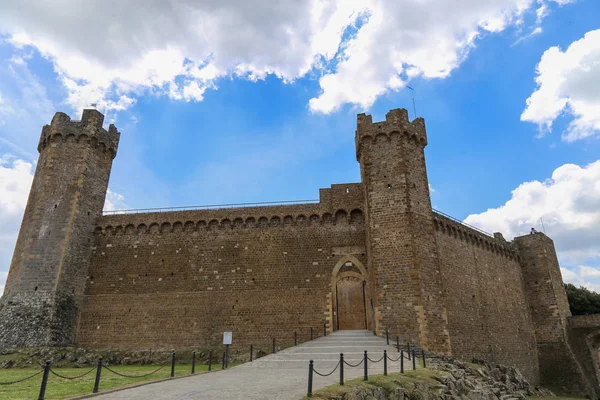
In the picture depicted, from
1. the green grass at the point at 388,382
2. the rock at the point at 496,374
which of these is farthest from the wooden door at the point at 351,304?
the green grass at the point at 388,382

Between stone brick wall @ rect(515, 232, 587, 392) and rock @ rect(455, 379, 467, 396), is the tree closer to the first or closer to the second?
stone brick wall @ rect(515, 232, 587, 392)

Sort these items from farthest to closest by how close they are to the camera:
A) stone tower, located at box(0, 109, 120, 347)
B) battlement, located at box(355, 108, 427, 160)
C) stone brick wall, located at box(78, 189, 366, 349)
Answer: battlement, located at box(355, 108, 427, 160), stone brick wall, located at box(78, 189, 366, 349), stone tower, located at box(0, 109, 120, 347)

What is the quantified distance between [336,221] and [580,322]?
19142mm

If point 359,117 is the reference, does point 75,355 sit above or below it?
below

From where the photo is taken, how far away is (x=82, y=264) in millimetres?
22953

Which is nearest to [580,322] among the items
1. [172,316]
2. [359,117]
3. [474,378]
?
[474,378]

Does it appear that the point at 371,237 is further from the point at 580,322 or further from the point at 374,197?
the point at 580,322

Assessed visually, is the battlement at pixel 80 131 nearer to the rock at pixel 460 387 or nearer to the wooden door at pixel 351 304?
the wooden door at pixel 351 304

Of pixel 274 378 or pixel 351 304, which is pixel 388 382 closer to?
pixel 274 378

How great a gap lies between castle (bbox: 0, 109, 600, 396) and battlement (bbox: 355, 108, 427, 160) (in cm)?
7

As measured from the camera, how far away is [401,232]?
1948cm

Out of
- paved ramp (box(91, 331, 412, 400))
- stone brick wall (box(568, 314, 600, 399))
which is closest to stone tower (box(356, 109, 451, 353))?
paved ramp (box(91, 331, 412, 400))

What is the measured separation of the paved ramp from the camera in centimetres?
796

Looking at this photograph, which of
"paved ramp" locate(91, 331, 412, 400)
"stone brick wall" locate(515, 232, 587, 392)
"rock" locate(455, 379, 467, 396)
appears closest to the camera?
"paved ramp" locate(91, 331, 412, 400)
